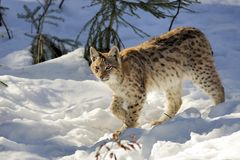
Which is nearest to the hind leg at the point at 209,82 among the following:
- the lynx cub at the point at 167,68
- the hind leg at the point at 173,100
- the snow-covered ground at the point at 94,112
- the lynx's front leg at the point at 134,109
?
the lynx cub at the point at 167,68

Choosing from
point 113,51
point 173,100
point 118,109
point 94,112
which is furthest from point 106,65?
point 173,100

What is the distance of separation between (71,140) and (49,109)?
145cm

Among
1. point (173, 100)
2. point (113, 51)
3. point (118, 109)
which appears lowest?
point (173, 100)

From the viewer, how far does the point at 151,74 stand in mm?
7004

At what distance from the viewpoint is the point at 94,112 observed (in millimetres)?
7191

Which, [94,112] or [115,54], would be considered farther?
[94,112]

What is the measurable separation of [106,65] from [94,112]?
3.01 feet

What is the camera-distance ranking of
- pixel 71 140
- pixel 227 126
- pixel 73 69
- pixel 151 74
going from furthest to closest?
pixel 73 69
pixel 151 74
pixel 71 140
pixel 227 126

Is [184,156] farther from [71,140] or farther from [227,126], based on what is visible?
[71,140]

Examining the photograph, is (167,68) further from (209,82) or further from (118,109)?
(118,109)

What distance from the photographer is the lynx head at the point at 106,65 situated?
6.48 m

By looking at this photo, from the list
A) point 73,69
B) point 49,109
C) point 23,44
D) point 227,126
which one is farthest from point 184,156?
point 23,44

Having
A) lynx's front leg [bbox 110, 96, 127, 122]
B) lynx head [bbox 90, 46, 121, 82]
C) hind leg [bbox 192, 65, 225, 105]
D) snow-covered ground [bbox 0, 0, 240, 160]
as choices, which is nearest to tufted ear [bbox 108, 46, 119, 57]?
lynx head [bbox 90, 46, 121, 82]

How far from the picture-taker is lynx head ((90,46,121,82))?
21.3 feet
